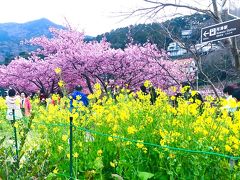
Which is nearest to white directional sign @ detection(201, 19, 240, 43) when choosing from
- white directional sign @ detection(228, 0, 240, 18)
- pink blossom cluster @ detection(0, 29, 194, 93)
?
white directional sign @ detection(228, 0, 240, 18)

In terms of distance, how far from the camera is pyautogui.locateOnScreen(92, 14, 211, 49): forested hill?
8241 mm

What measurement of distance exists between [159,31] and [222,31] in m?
4.02

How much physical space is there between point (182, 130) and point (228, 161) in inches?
19.0

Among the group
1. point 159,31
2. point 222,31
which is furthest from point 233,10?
point 159,31

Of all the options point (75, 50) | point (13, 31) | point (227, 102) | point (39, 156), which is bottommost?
point (39, 156)

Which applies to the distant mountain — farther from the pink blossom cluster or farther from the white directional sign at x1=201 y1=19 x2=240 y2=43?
the white directional sign at x1=201 y1=19 x2=240 y2=43

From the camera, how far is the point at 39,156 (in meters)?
2.35

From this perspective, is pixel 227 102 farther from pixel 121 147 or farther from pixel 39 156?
pixel 39 156

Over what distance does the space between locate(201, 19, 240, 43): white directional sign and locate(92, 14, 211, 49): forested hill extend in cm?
293

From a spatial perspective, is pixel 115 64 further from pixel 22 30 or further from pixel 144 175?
pixel 22 30

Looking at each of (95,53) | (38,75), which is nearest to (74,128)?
(95,53)

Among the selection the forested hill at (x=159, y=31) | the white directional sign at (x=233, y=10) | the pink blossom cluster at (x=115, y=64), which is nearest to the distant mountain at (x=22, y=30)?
the forested hill at (x=159, y=31)

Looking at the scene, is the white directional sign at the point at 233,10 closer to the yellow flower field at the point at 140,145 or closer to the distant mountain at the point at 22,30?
the yellow flower field at the point at 140,145

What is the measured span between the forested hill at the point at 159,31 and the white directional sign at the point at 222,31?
2.93 m
